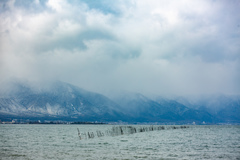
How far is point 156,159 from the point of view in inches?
1812

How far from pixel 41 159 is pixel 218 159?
110 feet

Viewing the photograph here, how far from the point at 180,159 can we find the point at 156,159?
4534 mm

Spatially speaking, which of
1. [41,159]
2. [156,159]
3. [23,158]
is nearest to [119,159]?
[156,159]

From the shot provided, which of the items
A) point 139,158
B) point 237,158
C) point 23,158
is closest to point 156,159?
point 139,158

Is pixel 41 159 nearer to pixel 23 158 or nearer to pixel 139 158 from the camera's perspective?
pixel 23 158

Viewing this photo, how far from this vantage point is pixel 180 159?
151ft

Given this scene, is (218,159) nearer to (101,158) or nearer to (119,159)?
(119,159)

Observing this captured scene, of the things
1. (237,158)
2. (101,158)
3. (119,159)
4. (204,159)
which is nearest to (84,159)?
(101,158)

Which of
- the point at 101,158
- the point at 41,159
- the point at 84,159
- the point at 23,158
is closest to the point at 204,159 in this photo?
the point at 101,158

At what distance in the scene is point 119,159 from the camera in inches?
1793

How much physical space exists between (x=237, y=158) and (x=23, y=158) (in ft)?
136

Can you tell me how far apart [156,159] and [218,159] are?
12.2 meters

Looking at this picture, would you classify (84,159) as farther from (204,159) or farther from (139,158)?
(204,159)

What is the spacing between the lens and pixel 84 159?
4559 centimetres
